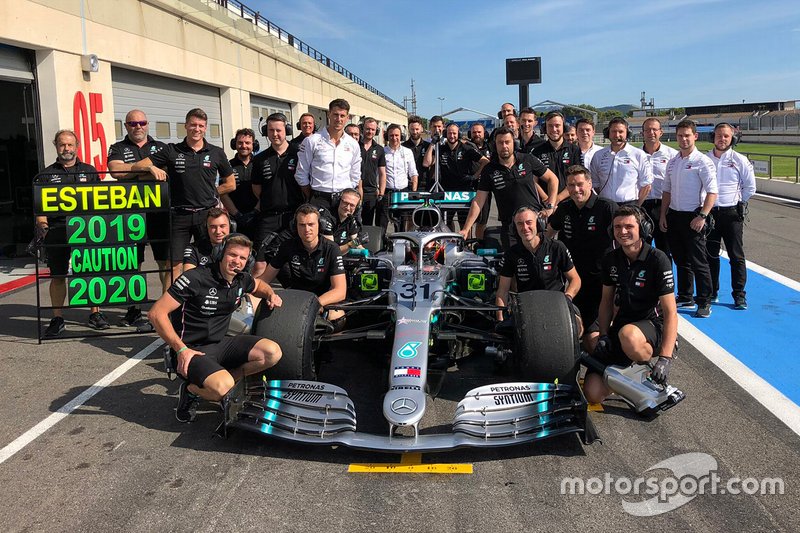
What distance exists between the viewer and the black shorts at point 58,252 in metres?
6.48

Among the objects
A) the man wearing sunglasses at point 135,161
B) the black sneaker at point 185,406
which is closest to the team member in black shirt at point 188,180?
the man wearing sunglasses at point 135,161

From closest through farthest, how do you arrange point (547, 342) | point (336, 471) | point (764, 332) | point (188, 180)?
point (336, 471)
point (547, 342)
point (764, 332)
point (188, 180)

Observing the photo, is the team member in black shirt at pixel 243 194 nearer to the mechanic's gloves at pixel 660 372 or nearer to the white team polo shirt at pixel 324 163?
the white team polo shirt at pixel 324 163

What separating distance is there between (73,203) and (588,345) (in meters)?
4.75

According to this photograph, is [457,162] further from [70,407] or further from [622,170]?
[70,407]

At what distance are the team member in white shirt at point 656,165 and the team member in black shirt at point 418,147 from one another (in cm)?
392

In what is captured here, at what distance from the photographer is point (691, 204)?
6777 mm

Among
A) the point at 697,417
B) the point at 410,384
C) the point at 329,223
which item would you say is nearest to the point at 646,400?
the point at 697,417

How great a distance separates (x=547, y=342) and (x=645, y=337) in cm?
73

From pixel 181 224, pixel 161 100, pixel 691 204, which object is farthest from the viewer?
pixel 161 100

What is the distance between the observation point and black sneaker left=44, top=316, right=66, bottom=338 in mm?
6410

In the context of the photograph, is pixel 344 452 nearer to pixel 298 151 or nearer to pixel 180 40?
pixel 298 151

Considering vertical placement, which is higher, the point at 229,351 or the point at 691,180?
the point at 691,180

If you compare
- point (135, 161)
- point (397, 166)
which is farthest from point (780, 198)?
point (135, 161)
